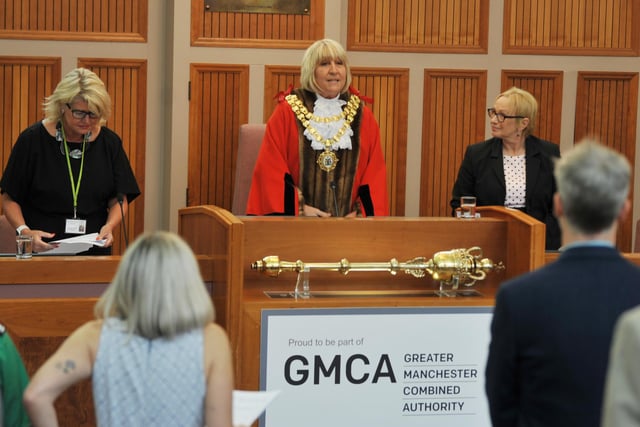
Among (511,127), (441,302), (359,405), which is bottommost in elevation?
(359,405)

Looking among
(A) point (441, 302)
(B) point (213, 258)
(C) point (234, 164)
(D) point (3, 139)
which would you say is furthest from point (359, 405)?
(D) point (3, 139)

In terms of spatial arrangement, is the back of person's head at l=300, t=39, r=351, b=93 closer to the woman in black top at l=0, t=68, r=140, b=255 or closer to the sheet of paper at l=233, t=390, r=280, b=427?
the woman in black top at l=0, t=68, r=140, b=255

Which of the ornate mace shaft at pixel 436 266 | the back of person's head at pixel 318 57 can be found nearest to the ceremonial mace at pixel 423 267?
the ornate mace shaft at pixel 436 266

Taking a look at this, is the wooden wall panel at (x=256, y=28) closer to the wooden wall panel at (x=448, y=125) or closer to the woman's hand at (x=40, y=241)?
the wooden wall panel at (x=448, y=125)

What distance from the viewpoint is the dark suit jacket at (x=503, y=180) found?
5.35 metres

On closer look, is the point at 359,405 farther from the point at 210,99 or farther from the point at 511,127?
the point at 210,99

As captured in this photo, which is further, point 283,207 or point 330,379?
point 283,207

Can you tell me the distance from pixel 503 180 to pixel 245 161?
1515 mm

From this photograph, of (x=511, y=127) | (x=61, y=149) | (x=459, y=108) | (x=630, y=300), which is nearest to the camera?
(x=630, y=300)

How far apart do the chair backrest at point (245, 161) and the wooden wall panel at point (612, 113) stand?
6.84 feet

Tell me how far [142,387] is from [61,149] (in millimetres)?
2789

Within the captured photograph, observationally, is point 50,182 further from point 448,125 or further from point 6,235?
point 448,125

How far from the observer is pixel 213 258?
401cm

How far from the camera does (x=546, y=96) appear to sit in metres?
6.77
